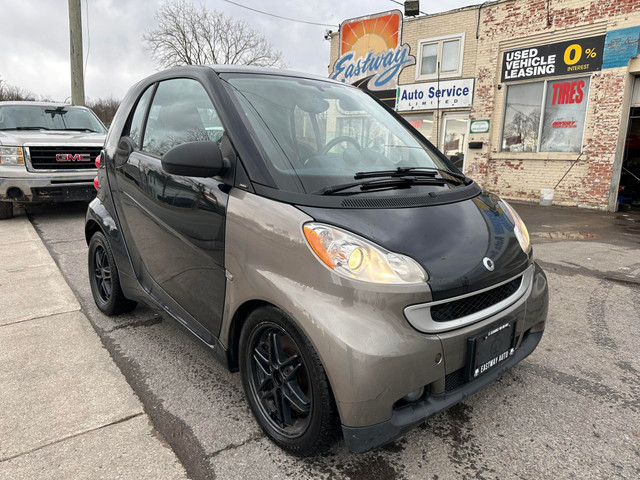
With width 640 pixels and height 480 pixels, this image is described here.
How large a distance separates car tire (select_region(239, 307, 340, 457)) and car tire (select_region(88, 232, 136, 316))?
1613 millimetres

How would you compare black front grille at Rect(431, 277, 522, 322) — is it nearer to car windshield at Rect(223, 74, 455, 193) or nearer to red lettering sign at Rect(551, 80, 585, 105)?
car windshield at Rect(223, 74, 455, 193)

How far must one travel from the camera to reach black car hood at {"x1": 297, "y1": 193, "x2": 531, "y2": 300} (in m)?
1.73

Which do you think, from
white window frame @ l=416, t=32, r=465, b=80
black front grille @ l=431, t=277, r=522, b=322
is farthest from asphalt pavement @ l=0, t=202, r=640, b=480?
white window frame @ l=416, t=32, r=465, b=80

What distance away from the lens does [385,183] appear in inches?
81.2

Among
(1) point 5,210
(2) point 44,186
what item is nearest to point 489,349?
(2) point 44,186

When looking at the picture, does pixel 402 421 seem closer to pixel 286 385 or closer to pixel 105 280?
pixel 286 385

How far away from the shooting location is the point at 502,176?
37.6ft

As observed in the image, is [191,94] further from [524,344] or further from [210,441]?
[524,344]

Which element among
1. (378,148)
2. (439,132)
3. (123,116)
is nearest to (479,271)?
(378,148)

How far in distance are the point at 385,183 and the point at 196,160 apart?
2.86ft

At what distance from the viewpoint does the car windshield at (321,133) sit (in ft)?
6.69

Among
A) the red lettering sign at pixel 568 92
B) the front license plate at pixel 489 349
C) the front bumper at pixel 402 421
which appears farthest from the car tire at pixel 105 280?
the red lettering sign at pixel 568 92

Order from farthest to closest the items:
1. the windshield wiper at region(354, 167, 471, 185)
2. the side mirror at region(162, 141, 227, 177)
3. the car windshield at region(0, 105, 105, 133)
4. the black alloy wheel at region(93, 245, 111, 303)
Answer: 1. the car windshield at region(0, 105, 105, 133)
2. the black alloy wheel at region(93, 245, 111, 303)
3. the windshield wiper at region(354, 167, 471, 185)
4. the side mirror at region(162, 141, 227, 177)

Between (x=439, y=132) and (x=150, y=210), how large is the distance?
1140cm
